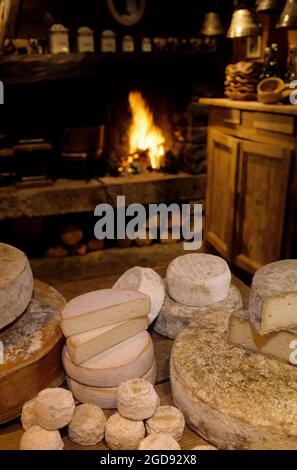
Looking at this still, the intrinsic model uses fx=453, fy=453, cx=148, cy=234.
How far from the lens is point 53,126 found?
4.56 metres

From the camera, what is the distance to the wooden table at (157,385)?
1125mm

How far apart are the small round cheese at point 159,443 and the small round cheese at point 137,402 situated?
6 cm

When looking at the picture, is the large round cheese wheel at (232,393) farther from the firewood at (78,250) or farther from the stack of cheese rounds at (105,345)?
the firewood at (78,250)

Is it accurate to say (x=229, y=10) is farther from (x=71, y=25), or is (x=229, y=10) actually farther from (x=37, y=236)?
(x=37, y=236)

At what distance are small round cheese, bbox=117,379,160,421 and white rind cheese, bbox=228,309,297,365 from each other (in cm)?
33

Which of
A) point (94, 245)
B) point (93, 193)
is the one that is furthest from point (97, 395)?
point (94, 245)

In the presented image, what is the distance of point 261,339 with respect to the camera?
4.24ft

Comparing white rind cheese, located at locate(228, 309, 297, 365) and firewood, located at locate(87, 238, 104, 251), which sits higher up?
white rind cheese, located at locate(228, 309, 297, 365)

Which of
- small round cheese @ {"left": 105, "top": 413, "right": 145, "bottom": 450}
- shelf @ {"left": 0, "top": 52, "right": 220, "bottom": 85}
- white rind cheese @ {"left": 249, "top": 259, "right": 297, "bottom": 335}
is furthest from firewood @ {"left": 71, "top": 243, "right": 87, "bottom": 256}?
small round cheese @ {"left": 105, "top": 413, "right": 145, "bottom": 450}

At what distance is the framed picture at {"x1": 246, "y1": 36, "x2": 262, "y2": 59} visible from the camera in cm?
397

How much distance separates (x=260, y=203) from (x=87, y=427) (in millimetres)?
2420

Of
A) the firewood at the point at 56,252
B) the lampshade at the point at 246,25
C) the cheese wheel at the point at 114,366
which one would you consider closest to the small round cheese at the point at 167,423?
the cheese wheel at the point at 114,366

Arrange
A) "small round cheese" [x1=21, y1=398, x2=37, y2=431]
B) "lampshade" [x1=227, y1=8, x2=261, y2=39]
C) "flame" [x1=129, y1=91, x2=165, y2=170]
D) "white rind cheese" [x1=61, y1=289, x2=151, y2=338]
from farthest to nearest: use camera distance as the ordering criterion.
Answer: "flame" [x1=129, y1=91, x2=165, y2=170], "lampshade" [x1=227, y1=8, x2=261, y2=39], "white rind cheese" [x1=61, y1=289, x2=151, y2=338], "small round cheese" [x1=21, y1=398, x2=37, y2=431]

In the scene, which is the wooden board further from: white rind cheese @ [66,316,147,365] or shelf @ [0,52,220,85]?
shelf @ [0,52,220,85]
